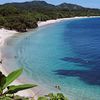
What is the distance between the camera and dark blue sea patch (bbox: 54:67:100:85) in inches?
1096

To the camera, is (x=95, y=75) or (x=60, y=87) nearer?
(x=60, y=87)

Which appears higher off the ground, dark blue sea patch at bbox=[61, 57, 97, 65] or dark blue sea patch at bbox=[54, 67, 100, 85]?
dark blue sea patch at bbox=[54, 67, 100, 85]

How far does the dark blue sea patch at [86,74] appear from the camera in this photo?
27842 millimetres

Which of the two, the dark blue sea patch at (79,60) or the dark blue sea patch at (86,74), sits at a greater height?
the dark blue sea patch at (86,74)

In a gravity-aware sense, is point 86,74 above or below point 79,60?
above

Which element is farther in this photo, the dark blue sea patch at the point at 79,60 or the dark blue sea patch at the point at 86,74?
the dark blue sea patch at the point at 79,60

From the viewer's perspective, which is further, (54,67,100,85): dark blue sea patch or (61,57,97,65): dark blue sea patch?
(61,57,97,65): dark blue sea patch

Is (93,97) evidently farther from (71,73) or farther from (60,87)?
(71,73)

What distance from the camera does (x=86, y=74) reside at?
31.3m

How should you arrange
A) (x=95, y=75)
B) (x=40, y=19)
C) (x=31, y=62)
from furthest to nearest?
(x=40, y=19) → (x=31, y=62) → (x=95, y=75)

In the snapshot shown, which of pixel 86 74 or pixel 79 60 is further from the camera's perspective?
pixel 79 60

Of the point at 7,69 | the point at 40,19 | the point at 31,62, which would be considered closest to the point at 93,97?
the point at 7,69

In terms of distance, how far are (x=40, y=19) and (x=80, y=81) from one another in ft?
318

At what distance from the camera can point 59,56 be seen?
4366 centimetres
